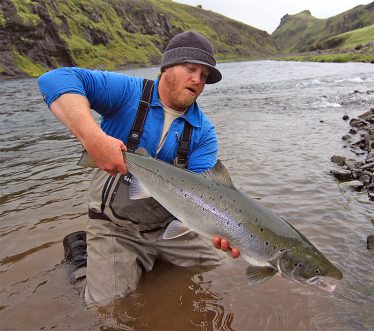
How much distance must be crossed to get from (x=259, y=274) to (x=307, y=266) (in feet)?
1.44

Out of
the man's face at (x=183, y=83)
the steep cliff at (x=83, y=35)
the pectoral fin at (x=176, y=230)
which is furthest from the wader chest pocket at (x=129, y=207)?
the steep cliff at (x=83, y=35)

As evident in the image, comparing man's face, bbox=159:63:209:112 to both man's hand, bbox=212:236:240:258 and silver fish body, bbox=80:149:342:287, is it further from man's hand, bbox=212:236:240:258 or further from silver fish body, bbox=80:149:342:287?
man's hand, bbox=212:236:240:258

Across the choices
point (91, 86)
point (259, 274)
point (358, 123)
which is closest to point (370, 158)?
point (358, 123)

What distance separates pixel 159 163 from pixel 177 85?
3.60 ft

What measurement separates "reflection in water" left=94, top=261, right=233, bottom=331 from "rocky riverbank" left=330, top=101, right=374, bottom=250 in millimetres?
2607

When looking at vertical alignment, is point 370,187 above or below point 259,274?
below

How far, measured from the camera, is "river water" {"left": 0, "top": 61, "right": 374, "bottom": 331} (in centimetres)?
414

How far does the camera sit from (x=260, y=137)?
537 inches

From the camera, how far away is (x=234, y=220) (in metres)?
3.48

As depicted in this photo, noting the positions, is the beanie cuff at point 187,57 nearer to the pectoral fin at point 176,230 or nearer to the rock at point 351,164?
the pectoral fin at point 176,230

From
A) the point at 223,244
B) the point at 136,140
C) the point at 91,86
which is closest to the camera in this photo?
the point at 223,244

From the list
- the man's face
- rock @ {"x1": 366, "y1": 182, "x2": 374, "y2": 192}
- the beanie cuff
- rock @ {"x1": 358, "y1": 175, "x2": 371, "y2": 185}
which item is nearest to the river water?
rock @ {"x1": 366, "y1": 182, "x2": 374, "y2": 192}

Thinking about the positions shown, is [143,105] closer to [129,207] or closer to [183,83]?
[183,83]

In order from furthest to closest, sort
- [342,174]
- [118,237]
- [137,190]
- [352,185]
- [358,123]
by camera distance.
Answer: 1. [358,123]
2. [342,174]
3. [352,185]
4. [118,237]
5. [137,190]
